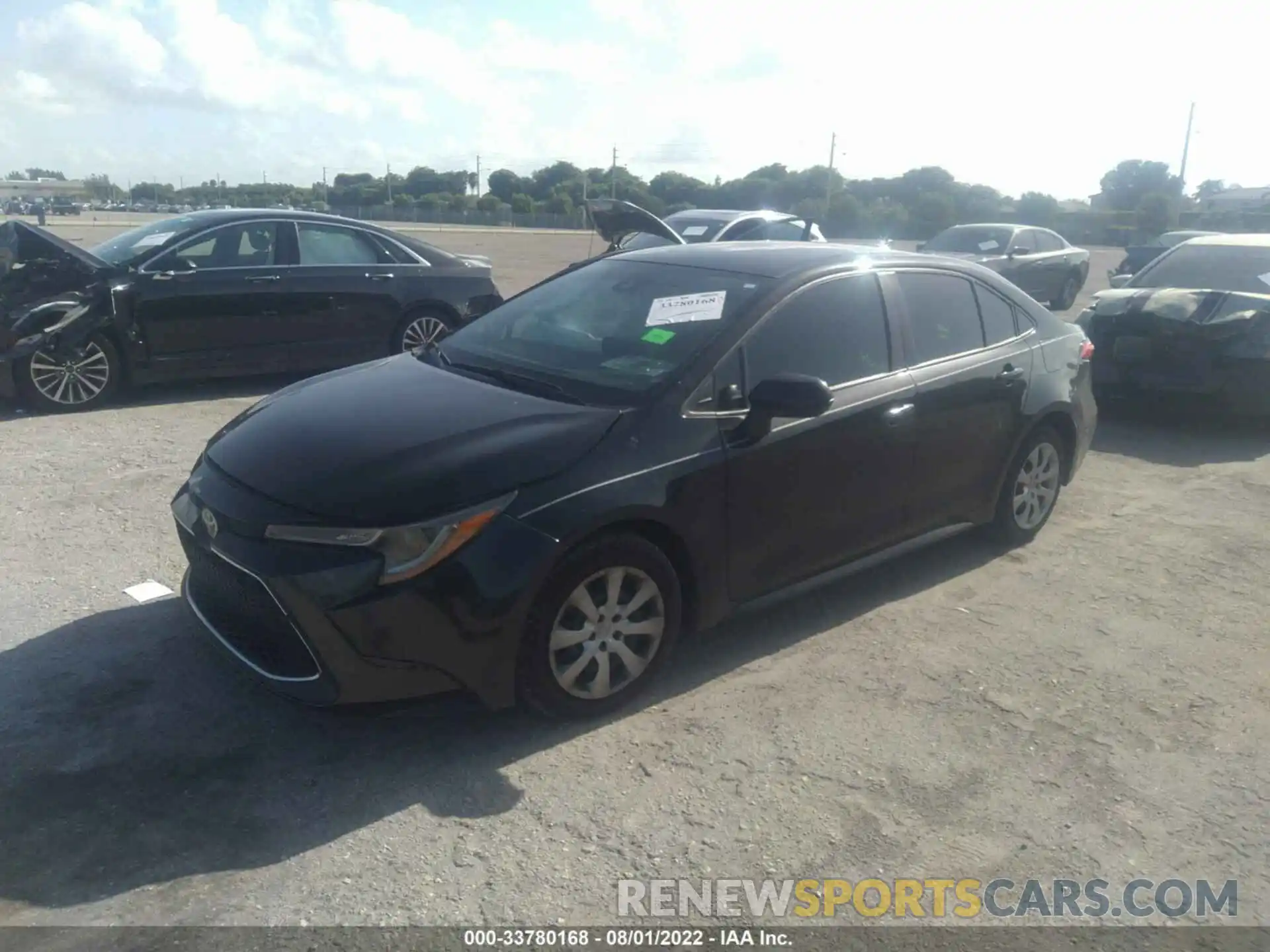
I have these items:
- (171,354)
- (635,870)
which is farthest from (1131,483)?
(171,354)

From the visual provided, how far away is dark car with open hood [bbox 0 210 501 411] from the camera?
8180 mm

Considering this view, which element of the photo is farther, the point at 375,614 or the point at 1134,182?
the point at 1134,182

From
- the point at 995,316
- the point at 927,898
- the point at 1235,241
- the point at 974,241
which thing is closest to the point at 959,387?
the point at 995,316

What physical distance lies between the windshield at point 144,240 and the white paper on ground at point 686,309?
5.82 metres

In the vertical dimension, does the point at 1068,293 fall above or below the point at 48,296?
below

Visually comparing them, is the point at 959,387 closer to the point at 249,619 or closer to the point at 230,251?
the point at 249,619

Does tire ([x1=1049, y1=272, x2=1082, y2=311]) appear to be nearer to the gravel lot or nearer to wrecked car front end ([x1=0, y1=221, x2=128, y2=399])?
the gravel lot

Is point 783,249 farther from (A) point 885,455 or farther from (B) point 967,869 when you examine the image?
(B) point 967,869

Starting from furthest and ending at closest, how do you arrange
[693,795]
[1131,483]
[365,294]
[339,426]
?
[365,294]
[1131,483]
[339,426]
[693,795]

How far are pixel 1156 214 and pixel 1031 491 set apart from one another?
192 feet

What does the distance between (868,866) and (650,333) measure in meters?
2.26

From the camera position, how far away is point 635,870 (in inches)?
122

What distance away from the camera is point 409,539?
11.2 ft

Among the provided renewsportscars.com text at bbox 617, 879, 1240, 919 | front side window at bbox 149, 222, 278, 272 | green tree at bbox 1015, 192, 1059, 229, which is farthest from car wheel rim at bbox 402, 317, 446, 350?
green tree at bbox 1015, 192, 1059, 229
